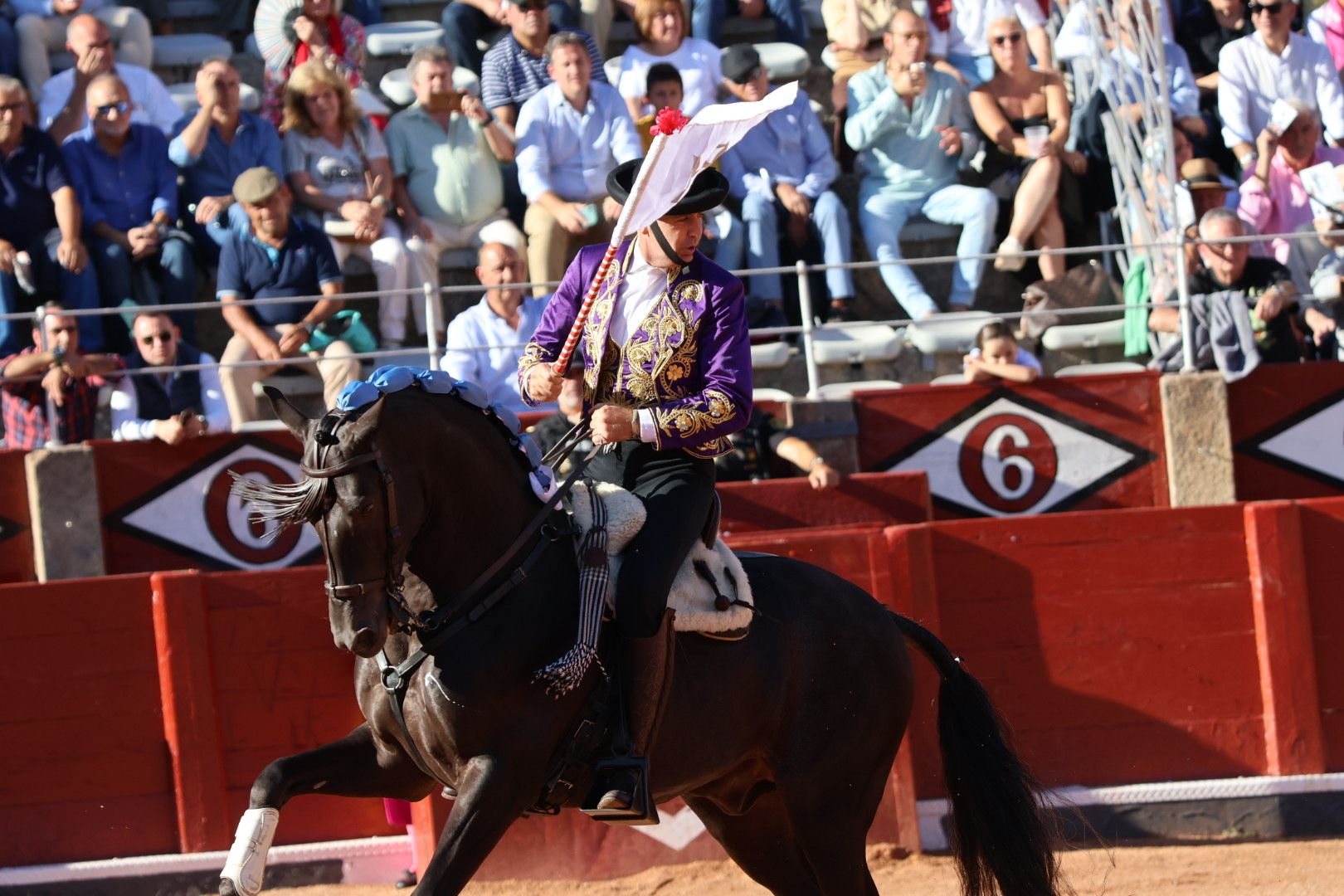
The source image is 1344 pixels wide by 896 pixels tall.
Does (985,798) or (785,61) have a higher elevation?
(785,61)

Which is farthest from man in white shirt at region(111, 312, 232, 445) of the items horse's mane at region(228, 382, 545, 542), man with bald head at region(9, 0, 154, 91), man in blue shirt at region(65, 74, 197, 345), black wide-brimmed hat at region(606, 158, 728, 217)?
horse's mane at region(228, 382, 545, 542)

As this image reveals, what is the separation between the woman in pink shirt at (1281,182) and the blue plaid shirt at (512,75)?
12.0ft

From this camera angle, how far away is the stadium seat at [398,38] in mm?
10305

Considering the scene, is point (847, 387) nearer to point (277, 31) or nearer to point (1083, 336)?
point (1083, 336)

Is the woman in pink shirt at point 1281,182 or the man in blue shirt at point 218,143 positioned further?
the woman in pink shirt at point 1281,182

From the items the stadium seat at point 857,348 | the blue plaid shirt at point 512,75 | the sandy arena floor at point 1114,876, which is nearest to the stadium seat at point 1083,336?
the stadium seat at point 857,348

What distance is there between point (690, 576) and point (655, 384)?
0.53 meters

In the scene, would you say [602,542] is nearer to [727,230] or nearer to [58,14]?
[727,230]

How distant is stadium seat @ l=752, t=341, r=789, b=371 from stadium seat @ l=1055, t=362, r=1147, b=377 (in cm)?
138

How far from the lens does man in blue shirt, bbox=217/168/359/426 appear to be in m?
8.12

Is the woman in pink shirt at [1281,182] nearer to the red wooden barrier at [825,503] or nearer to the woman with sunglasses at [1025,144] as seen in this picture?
the woman with sunglasses at [1025,144]

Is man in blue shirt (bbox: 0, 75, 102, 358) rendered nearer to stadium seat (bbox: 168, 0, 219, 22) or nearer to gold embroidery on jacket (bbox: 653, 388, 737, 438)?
stadium seat (bbox: 168, 0, 219, 22)

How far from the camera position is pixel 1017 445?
8.37m

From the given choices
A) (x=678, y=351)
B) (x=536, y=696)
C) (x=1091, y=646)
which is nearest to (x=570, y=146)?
(x=1091, y=646)
